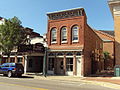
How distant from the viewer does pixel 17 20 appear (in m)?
23.6

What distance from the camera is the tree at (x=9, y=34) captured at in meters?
22.5

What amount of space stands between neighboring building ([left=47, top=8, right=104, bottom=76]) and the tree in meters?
4.72

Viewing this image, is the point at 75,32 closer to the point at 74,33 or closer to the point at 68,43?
the point at 74,33

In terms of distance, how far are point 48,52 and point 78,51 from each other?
4699mm

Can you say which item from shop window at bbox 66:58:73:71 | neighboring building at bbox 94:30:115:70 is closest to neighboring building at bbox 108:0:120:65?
shop window at bbox 66:58:73:71

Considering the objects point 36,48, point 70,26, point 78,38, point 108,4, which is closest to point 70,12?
point 70,26

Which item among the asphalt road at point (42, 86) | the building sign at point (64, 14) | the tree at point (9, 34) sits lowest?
the asphalt road at point (42, 86)

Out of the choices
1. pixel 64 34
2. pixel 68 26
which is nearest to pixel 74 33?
pixel 68 26

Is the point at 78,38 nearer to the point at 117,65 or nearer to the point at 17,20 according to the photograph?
the point at 117,65

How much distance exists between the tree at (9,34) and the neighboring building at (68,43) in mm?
4721

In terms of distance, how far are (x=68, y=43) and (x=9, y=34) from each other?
849cm

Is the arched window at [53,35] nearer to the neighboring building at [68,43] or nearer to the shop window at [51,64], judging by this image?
the neighboring building at [68,43]

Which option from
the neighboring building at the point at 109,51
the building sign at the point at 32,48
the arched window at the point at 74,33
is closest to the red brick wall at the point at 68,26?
the arched window at the point at 74,33

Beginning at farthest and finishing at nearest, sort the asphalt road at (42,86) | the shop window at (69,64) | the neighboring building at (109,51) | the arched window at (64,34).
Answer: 1. the neighboring building at (109,51)
2. the arched window at (64,34)
3. the shop window at (69,64)
4. the asphalt road at (42,86)
